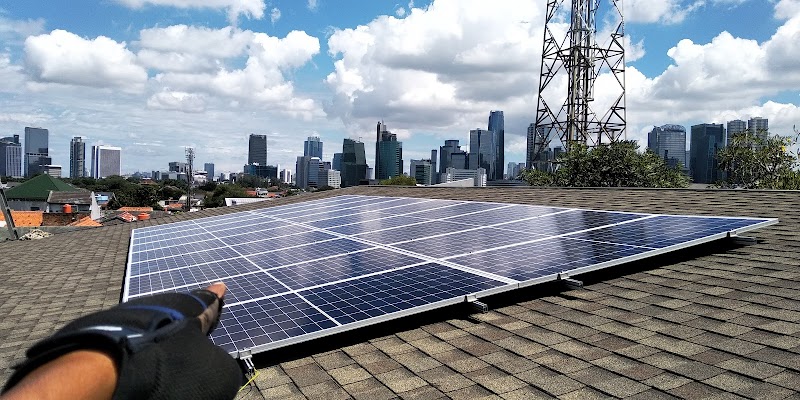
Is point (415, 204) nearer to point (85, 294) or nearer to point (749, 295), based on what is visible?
point (85, 294)

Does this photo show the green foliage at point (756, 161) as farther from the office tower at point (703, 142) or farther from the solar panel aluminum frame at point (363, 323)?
the office tower at point (703, 142)

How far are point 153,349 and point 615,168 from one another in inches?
1841

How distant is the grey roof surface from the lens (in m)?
3.94

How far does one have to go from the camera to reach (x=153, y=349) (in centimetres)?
124

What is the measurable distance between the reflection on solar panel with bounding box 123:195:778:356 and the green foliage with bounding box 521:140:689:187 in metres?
36.5

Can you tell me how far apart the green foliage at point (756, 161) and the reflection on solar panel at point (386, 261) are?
1277 inches

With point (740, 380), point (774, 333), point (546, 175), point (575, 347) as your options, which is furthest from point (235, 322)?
point (546, 175)

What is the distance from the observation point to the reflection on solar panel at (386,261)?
5129mm

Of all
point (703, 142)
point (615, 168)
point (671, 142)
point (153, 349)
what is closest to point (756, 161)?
point (615, 168)

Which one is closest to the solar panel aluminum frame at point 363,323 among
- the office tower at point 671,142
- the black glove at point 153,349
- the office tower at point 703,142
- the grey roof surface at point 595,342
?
the grey roof surface at point 595,342

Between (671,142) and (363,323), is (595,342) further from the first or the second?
(671,142)

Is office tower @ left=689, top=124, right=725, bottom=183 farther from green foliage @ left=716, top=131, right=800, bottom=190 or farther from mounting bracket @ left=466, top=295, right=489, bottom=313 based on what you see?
mounting bracket @ left=466, top=295, right=489, bottom=313

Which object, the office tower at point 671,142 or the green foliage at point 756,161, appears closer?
the green foliage at point 756,161

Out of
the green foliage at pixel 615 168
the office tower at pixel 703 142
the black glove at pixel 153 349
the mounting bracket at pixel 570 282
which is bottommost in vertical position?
the mounting bracket at pixel 570 282
